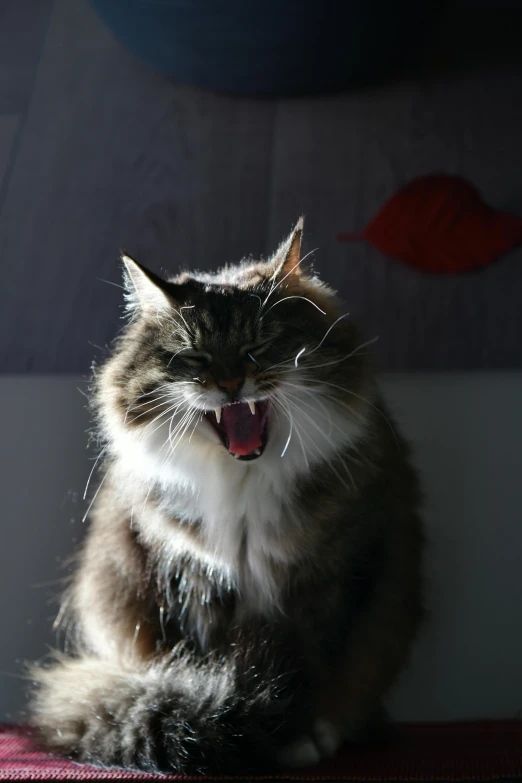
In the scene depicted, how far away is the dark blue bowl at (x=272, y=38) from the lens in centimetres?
166

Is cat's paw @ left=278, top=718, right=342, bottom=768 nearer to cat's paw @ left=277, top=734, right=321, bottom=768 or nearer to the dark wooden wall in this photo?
cat's paw @ left=277, top=734, right=321, bottom=768

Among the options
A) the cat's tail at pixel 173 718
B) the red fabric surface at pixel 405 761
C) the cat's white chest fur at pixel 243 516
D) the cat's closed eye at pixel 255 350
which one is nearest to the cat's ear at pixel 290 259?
the cat's closed eye at pixel 255 350

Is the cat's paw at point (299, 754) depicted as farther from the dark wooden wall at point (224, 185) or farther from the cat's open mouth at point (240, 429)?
the dark wooden wall at point (224, 185)

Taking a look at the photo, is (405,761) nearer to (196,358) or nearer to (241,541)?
(241,541)

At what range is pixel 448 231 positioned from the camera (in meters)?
1.76

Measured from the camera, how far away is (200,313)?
1.12 m

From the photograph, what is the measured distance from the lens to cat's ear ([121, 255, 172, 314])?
113 centimetres

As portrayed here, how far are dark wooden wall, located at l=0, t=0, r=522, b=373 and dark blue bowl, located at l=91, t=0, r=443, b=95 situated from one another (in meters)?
0.11

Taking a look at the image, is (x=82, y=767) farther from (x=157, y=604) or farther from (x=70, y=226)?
(x=70, y=226)

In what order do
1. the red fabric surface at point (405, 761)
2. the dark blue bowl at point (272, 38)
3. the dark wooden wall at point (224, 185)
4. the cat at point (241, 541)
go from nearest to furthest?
the red fabric surface at point (405, 761) → the cat at point (241, 541) → the dark blue bowl at point (272, 38) → the dark wooden wall at point (224, 185)

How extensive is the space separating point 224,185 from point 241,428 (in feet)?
3.35

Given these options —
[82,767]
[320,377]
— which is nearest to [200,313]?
[320,377]

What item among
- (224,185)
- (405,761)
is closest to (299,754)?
(405,761)

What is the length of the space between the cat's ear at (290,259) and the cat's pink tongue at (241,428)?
22cm
